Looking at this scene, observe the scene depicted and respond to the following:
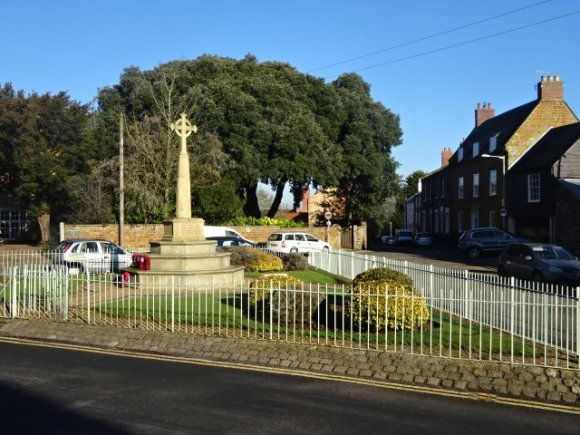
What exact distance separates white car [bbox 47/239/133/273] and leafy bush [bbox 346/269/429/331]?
14.8 m

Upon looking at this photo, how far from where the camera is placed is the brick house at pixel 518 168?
37.9 metres

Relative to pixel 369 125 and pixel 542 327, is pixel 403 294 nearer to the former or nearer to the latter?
pixel 542 327

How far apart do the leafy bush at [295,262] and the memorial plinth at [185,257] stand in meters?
5.97

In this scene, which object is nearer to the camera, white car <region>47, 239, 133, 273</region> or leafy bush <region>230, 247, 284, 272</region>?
leafy bush <region>230, 247, 284, 272</region>

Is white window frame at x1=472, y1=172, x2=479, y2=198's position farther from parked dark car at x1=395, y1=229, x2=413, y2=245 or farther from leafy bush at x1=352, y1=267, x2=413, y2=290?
leafy bush at x1=352, y1=267, x2=413, y2=290

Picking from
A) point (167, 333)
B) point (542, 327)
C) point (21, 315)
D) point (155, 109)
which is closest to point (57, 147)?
point (155, 109)

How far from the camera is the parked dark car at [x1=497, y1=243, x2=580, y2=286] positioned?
19.9 m

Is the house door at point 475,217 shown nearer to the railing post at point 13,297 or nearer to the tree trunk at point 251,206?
the tree trunk at point 251,206

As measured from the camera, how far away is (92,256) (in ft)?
78.8

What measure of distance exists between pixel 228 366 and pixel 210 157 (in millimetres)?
29874

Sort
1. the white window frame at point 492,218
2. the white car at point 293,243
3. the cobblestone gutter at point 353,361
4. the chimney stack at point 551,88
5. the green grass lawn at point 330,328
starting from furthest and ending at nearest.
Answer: the white window frame at point 492,218, the chimney stack at point 551,88, the white car at point 293,243, the green grass lawn at point 330,328, the cobblestone gutter at point 353,361

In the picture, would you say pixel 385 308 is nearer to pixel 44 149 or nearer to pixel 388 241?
pixel 44 149

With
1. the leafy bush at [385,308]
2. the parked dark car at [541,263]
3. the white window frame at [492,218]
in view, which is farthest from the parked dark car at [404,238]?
the leafy bush at [385,308]

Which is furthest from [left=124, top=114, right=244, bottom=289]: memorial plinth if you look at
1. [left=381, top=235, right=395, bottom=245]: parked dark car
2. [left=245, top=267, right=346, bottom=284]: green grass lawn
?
[left=381, top=235, right=395, bottom=245]: parked dark car
